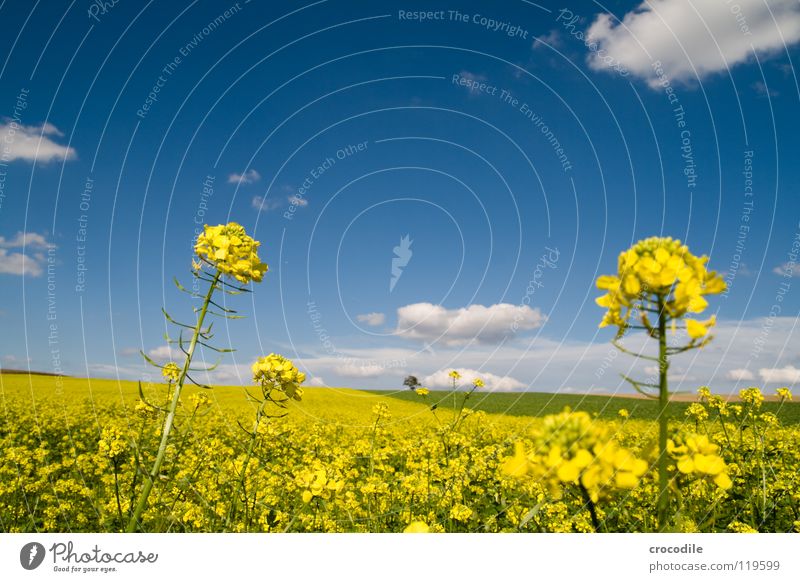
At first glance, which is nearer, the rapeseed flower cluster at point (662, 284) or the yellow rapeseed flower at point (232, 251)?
the rapeseed flower cluster at point (662, 284)

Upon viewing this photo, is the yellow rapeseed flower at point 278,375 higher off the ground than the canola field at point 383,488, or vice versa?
the yellow rapeseed flower at point 278,375

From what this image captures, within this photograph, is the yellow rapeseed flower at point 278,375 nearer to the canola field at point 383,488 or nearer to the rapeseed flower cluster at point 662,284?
the canola field at point 383,488

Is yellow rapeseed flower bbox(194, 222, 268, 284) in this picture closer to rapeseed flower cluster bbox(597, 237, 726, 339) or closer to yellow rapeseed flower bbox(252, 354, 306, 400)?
yellow rapeseed flower bbox(252, 354, 306, 400)

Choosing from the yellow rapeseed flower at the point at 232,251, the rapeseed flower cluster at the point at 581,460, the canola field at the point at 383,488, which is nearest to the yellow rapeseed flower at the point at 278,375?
the canola field at the point at 383,488

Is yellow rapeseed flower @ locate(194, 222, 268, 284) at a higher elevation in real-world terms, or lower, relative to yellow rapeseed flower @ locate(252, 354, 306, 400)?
higher

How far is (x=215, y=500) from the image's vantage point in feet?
11.5

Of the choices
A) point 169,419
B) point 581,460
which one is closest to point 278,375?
point 169,419

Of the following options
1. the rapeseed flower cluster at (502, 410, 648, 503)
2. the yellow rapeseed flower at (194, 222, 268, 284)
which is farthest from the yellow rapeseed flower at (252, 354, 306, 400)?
the rapeseed flower cluster at (502, 410, 648, 503)

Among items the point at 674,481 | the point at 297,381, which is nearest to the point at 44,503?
the point at 297,381

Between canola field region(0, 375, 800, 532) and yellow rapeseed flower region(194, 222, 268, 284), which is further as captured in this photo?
canola field region(0, 375, 800, 532)

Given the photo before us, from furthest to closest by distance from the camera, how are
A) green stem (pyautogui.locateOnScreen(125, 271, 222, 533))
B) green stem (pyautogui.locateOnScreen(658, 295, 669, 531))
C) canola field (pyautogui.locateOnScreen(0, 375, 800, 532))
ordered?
canola field (pyautogui.locateOnScreen(0, 375, 800, 532)) < green stem (pyautogui.locateOnScreen(125, 271, 222, 533)) < green stem (pyautogui.locateOnScreen(658, 295, 669, 531))

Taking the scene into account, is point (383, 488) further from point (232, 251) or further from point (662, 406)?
point (662, 406)

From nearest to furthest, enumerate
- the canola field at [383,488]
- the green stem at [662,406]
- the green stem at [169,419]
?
1. the green stem at [662,406]
2. the green stem at [169,419]
3. the canola field at [383,488]
